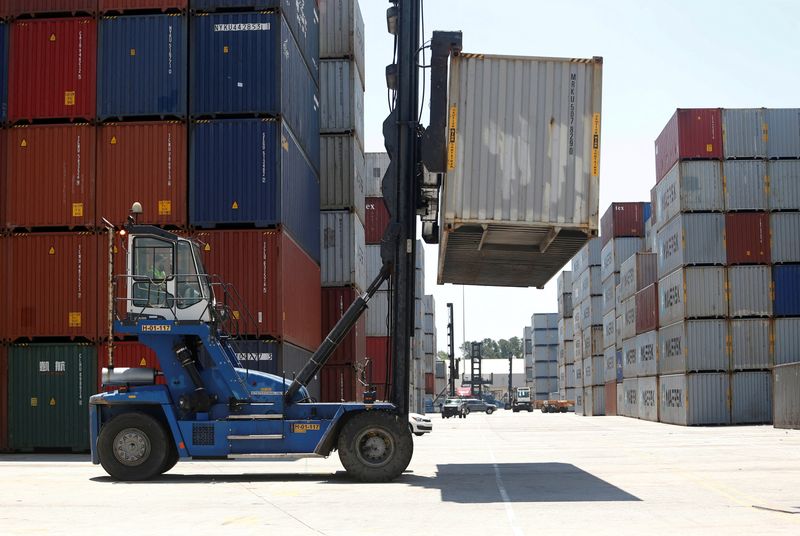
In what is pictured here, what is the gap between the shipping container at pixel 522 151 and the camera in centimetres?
1703

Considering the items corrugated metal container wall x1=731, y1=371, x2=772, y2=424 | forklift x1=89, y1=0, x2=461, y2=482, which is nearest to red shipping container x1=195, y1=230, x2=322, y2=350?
forklift x1=89, y1=0, x2=461, y2=482

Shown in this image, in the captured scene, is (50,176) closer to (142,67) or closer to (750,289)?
(142,67)

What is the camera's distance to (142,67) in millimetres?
25859

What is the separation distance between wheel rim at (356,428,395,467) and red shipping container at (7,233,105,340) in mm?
10812

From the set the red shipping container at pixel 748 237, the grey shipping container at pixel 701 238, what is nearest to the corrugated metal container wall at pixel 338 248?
the grey shipping container at pixel 701 238

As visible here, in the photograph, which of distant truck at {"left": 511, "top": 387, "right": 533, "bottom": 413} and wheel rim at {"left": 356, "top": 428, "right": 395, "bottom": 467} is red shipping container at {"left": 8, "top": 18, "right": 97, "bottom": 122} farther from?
distant truck at {"left": 511, "top": 387, "right": 533, "bottom": 413}

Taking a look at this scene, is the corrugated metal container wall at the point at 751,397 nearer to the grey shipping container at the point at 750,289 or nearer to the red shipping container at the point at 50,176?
the grey shipping container at the point at 750,289

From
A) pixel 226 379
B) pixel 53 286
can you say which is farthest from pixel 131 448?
pixel 53 286

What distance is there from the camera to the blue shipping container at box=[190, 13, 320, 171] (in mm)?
25969

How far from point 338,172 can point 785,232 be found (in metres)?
20.3

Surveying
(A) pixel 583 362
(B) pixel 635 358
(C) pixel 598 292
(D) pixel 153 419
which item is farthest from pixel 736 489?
(A) pixel 583 362

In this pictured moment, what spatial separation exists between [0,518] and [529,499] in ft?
22.4

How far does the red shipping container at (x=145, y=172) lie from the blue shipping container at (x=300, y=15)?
351cm

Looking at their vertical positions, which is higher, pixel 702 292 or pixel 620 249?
pixel 620 249
